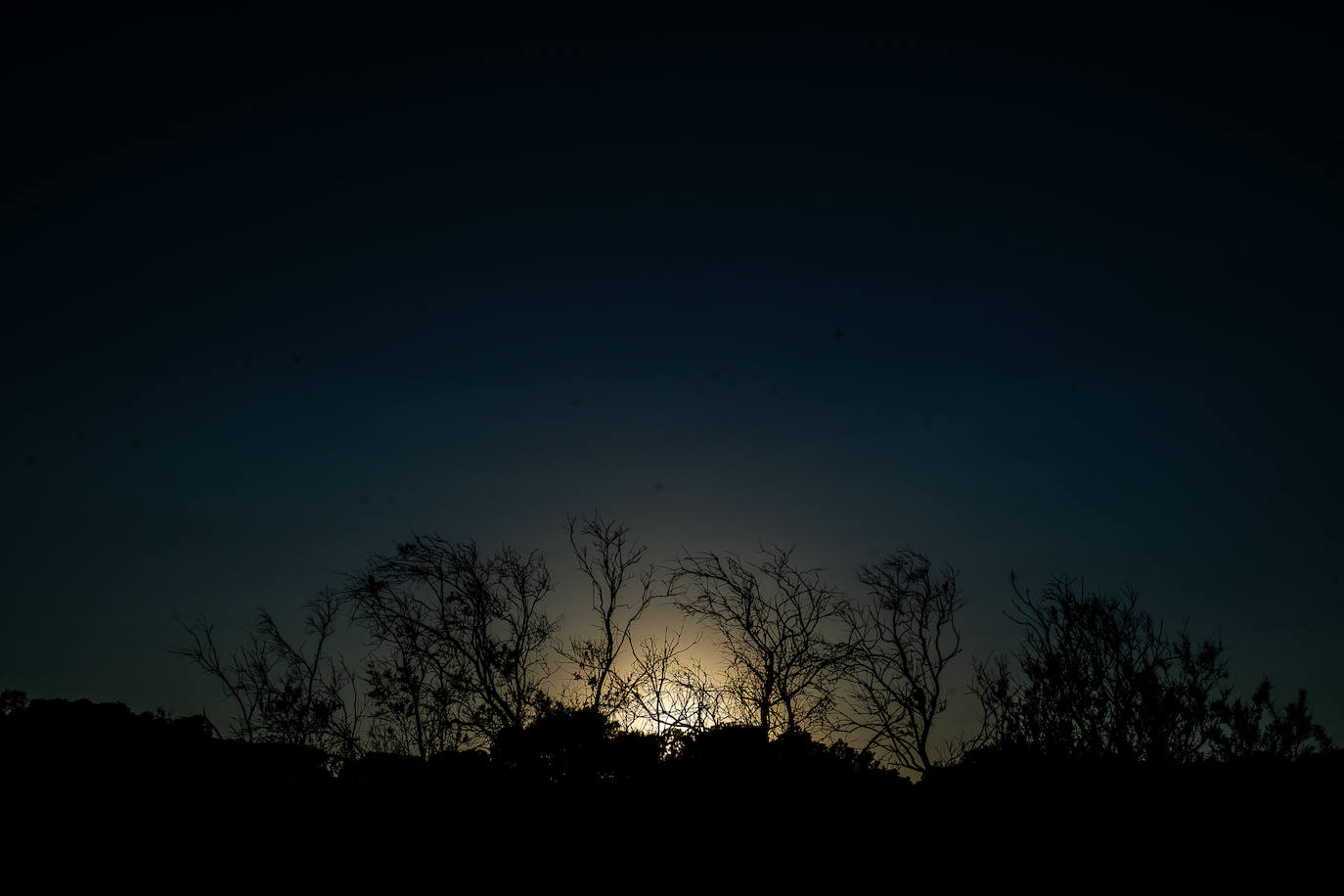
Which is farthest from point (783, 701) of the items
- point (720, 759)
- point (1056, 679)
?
point (1056, 679)

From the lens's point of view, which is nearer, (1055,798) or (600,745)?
(1055,798)

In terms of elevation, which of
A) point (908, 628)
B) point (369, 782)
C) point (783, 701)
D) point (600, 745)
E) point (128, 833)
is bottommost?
point (128, 833)

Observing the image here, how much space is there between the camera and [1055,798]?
1661 centimetres

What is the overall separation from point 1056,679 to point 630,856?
1276cm

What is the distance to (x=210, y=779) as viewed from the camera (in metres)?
23.6

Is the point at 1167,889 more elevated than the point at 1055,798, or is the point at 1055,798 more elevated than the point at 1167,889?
the point at 1055,798

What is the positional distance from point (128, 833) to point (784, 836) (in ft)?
57.0

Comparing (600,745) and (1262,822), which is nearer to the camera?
(1262,822)

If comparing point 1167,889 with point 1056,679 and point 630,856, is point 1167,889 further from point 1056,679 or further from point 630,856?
point 630,856

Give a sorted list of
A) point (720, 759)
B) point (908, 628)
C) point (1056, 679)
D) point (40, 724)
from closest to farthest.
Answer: point (720, 759) < point (1056, 679) < point (908, 628) < point (40, 724)

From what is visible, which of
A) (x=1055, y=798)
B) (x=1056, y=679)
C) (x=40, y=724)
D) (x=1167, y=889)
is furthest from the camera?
(x=40, y=724)

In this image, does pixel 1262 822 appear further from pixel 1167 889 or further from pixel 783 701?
pixel 783 701

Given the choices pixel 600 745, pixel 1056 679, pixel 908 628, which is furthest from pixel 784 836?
pixel 1056 679

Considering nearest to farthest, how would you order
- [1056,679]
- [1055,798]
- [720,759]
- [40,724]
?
[1055,798]
[720,759]
[1056,679]
[40,724]
